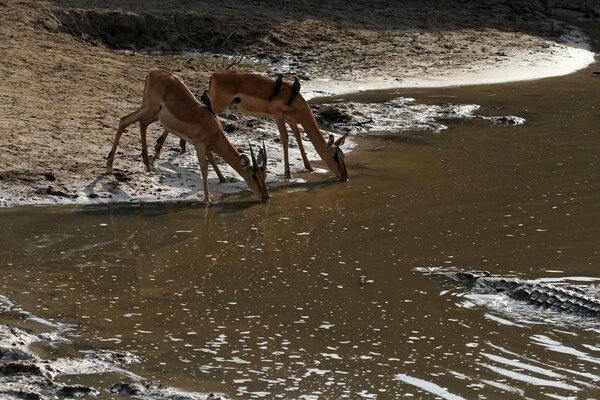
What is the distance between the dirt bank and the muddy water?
0.73 metres

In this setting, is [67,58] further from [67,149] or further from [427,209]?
[427,209]

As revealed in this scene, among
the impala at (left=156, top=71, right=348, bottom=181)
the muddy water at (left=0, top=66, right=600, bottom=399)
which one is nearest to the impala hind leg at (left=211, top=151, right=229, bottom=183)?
the muddy water at (left=0, top=66, right=600, bottom=399)

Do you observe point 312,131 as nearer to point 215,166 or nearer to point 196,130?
point 215,166

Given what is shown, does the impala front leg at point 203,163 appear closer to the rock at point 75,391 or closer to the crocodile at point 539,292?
the crocodile at point 539,292

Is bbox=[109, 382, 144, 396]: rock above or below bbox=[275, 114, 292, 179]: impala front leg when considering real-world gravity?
below

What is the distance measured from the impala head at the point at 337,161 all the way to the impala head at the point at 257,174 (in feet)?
3.47

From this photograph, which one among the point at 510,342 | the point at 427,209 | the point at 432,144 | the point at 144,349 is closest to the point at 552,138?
the point at 432,144

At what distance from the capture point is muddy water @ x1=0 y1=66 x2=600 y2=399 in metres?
6.85

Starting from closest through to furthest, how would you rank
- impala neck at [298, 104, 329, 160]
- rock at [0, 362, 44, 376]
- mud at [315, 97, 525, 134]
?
rock at [0, 362, 44, 376] < impala neck at [298, 104, 329, 160] < mud at [315, 97, 525, 134]

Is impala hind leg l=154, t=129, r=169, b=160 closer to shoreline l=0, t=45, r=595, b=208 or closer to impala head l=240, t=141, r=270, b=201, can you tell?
shoreline l=0, t=45, r=595, b=208

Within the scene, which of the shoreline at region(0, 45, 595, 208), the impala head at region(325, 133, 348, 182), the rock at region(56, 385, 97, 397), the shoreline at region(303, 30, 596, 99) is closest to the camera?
the rock at region(56, 385, 97, 397)

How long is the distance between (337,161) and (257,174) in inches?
48.4

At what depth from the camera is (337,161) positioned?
12125 mm

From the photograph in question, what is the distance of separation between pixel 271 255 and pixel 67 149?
11.0 ft
